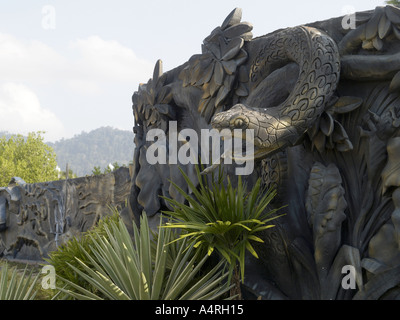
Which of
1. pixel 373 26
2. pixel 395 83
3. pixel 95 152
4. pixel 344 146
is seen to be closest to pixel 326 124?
pixel 344 146

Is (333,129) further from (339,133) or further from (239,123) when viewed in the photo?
(239,123)

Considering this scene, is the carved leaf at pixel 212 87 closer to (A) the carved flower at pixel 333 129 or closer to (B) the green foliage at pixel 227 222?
(A) the carved flower at pixel 333 129

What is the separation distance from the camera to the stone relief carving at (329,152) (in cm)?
381

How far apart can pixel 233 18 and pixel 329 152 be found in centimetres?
225

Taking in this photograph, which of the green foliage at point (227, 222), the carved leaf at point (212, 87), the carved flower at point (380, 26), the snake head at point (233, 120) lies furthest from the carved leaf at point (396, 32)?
the carved leaf at point (212, 87)

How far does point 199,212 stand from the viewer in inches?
163

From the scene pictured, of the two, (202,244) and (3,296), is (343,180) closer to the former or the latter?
(202,244)

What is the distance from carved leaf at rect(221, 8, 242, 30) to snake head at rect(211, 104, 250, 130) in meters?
1.81

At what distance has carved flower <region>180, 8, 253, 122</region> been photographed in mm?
5262

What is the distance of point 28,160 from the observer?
93.4 ft

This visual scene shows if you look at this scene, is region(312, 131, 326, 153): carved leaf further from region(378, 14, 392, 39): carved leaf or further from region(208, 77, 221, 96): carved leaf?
region(208, 77, 221, 96): carved leaf

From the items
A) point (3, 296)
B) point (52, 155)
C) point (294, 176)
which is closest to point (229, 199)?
point (294, 176)

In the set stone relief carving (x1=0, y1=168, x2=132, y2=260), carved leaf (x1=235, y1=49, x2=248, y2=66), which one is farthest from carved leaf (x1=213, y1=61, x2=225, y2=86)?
stone relief carving (x1=0, y1=168, x2=132, y2=260)
